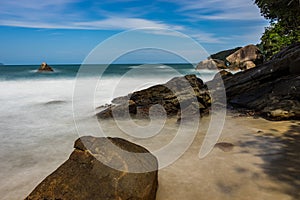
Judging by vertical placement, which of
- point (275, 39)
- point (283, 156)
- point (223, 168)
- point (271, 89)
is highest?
point (275, 39)

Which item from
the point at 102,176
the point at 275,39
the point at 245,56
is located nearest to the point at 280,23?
the point at 275,39

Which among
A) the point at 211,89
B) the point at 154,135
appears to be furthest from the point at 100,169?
the point at 211,89

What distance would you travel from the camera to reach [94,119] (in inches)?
298

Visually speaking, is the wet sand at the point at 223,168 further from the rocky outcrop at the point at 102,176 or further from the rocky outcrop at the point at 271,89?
the rocky outcrop at the point at 271,89

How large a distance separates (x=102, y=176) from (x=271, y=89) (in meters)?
6.61

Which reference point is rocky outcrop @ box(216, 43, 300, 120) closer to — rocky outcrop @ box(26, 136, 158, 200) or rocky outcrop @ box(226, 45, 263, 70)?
rocky outcrop @ box(26, 136, 158, 200)

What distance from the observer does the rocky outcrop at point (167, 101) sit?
25.0 ft

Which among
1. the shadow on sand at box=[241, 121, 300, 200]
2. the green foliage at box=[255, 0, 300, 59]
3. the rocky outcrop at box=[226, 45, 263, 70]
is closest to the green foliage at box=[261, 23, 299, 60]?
the green foliage at box=[255, 0, 300, 59]

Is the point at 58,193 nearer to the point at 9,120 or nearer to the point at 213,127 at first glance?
the point at 213,127

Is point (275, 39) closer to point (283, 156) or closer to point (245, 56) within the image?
point (283, 156)

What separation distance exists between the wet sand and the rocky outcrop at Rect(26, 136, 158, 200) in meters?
0.50

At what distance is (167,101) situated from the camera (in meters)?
7.89

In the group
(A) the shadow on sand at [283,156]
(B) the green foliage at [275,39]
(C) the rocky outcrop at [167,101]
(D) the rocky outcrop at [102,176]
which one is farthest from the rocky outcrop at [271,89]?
(B) the green foliage at [275,39]

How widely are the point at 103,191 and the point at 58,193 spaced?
0.53 meters
